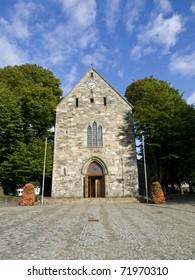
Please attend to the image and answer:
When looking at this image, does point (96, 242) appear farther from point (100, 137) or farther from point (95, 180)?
point (100, 137)

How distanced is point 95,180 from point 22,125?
9.96m

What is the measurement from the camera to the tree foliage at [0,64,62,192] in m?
22.5

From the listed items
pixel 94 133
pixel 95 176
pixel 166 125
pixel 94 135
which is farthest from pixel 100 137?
pixel 166 125

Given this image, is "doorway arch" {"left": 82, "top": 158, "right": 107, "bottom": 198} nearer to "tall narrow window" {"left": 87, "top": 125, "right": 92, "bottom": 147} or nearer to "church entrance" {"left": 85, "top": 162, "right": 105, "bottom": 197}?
"church entrance" {"left": 85, "top": 162, "right": 105, "bottom": 197}

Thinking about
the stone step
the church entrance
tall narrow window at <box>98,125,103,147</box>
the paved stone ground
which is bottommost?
the paved stone ground

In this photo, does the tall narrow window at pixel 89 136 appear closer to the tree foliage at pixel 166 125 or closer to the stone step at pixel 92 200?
the tree foliage at pixel 166 125

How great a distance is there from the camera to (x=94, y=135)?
24750 mm

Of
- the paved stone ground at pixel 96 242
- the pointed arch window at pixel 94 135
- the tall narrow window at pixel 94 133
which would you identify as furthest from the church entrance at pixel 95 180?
the paved stone ground at pixel 96 242

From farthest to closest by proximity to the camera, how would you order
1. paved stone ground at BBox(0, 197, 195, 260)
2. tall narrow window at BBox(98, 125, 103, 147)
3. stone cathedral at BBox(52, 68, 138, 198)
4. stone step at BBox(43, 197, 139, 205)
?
1. tall narrow window at BBox(98, 125, 103, 147)
2. stone cathedral at BBox(52, 68, 138, 198)
3. stone step at BBox(43, 197, 139, 205)
4. paved stone ground at BBox(0, 197, 195, 260)

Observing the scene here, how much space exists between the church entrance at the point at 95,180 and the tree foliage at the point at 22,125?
14.2 feet

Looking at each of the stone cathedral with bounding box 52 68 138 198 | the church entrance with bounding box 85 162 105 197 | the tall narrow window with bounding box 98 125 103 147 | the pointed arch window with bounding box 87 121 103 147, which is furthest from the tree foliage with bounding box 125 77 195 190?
the church entrance with bounding box 85 162 105 197

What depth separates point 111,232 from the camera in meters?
7.79

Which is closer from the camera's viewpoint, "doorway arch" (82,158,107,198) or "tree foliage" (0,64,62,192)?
"tree foliage" (0,64,62,192)

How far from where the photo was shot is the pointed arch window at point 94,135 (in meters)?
24.5
